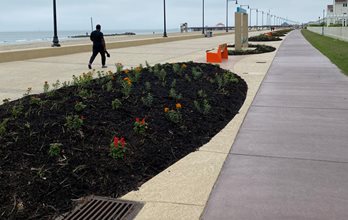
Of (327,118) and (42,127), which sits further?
(327,118)

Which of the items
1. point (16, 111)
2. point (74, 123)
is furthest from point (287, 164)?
point (16, 111)

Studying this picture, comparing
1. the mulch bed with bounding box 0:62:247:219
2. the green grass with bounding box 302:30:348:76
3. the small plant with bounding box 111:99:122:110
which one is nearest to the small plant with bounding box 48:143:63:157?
the mulch bed with bounding box 0:62:247:219

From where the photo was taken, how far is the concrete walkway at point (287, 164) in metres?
3.82

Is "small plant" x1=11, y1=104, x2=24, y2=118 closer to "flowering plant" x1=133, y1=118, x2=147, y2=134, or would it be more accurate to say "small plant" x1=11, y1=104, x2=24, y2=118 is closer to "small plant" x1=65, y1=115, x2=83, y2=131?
"small plant" x1=65, y1=115, x2=83, y2=131

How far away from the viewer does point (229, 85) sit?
9.97m

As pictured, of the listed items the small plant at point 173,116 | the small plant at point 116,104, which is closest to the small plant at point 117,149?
the small plant at point 173,116

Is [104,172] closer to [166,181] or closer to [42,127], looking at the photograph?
[166,181]

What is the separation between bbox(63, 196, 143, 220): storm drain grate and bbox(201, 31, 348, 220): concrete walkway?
2.41 feet

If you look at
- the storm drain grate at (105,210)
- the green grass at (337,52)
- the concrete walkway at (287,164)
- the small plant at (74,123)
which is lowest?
the storm drain grate at (105,210)

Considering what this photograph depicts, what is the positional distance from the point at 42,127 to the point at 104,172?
1457mm

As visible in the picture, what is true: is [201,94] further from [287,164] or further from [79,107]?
[287,164]

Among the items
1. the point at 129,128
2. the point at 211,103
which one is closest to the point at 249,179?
the point at 129,128

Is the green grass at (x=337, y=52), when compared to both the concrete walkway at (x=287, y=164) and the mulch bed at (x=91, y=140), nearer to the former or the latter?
the concrete walkway at (x=287, y=164)

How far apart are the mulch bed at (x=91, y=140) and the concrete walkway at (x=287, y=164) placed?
763 millimetres
